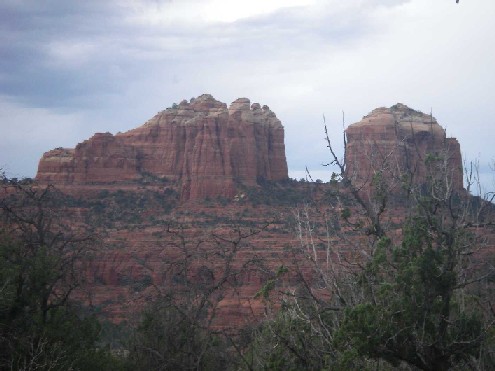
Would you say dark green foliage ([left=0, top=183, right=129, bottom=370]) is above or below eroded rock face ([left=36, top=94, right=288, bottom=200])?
below

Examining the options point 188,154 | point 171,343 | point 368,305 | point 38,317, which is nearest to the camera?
point 368,305

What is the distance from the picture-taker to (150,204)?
74625 mm

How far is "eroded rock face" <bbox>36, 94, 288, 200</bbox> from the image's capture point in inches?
3125

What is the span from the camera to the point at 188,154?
271 ft

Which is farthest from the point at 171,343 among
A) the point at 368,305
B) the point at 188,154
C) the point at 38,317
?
the point at 188,154

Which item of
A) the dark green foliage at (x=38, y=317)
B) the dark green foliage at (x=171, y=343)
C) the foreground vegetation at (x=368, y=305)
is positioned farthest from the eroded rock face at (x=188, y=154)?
the foreground vegetation at (x=368, y=305)

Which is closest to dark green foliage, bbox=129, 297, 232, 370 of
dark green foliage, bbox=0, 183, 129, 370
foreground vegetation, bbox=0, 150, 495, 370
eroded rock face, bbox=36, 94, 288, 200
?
foreground vegetation, bbox=0, 150, 495, 370

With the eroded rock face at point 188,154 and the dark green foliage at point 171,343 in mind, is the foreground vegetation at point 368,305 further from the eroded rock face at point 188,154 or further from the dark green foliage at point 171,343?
the eroded rock face at point 188,154

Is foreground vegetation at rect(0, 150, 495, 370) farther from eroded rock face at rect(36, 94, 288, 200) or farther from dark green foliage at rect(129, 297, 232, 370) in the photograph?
eroded rock face at rect(36, 94, 288, 200)

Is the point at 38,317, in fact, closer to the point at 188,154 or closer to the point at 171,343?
the point at 171,343

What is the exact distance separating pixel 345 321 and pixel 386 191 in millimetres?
3110

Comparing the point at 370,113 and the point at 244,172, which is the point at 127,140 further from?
the point at 370,113

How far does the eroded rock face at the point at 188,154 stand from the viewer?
79.4 m

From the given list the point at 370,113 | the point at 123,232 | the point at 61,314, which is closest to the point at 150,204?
the point at 123,232
